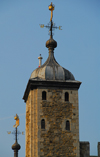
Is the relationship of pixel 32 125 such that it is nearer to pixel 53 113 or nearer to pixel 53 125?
pixel 53 125

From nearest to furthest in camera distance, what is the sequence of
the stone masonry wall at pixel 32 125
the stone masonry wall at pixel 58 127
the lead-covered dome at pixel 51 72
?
the stone masonry wall at pixel 58 127
the stone masonry wall at pixel 32 125
the lead-covered dome at pixel 51 72

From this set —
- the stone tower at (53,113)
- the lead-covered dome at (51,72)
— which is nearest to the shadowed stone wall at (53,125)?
the stone tower at (53,113)

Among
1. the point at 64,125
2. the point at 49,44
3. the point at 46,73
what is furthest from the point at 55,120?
the point at 49,44

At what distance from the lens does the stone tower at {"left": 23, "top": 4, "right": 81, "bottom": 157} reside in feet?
178

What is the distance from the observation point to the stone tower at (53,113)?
5412 cm

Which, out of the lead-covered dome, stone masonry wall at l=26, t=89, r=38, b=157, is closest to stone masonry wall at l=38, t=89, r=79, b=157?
stone masonry wall at l=26, t=89, r=38, b=157

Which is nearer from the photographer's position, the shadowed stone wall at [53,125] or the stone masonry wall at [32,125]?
the shadowed stone wall at [53,125]

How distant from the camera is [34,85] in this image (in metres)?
55.4

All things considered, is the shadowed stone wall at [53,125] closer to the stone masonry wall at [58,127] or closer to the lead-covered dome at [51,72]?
the stone masonry wall at [58,127]

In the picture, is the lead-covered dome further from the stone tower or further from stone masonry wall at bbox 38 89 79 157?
stone masonry wall at bbox 38 89 79 157

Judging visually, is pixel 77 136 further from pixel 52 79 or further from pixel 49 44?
pixel 49 44

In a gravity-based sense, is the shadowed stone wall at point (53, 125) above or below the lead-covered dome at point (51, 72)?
below

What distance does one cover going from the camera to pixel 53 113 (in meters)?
54.9

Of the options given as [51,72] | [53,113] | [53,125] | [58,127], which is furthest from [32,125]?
[51,72]
